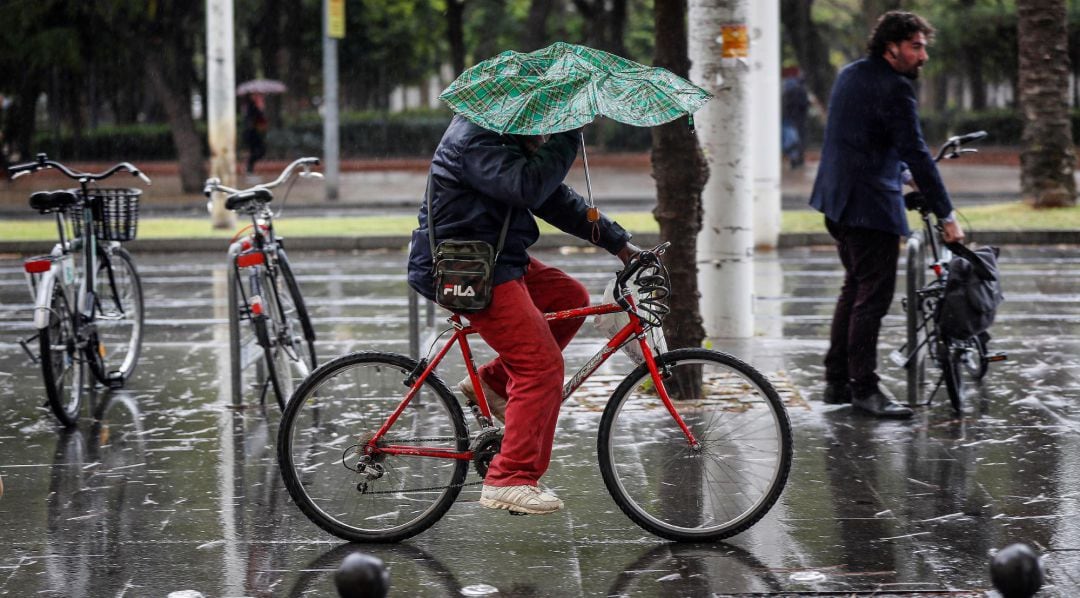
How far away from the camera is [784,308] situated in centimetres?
1159

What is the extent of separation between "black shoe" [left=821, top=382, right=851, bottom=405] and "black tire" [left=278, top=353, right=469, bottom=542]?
295 centimetres

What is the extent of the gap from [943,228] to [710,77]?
1.99 metres

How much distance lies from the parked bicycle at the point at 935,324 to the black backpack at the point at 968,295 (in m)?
0.04

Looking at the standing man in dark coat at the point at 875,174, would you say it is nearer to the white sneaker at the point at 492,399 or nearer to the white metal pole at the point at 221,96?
the white sneaker at the point at 492,399

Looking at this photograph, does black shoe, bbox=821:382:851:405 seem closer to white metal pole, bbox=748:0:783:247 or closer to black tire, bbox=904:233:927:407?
black tire, bbox=904:233:927:407

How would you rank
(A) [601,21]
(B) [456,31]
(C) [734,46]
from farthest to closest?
(A) [601,21] → (B) [456,31] → (C) [734,46]

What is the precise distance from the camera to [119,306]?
8484mm

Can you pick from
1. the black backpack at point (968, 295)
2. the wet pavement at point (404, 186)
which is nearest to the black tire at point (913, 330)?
the black backpack at point (968, 295)

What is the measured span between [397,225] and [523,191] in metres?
14.1

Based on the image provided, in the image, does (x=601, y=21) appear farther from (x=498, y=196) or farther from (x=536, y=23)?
(x=498, y=196)

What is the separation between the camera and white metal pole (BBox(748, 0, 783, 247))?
13562mm

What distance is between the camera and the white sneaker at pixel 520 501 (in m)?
5.20

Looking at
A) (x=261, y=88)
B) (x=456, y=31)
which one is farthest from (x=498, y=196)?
(x=456, y=31)

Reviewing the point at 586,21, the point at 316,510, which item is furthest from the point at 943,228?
the point at 586,21
